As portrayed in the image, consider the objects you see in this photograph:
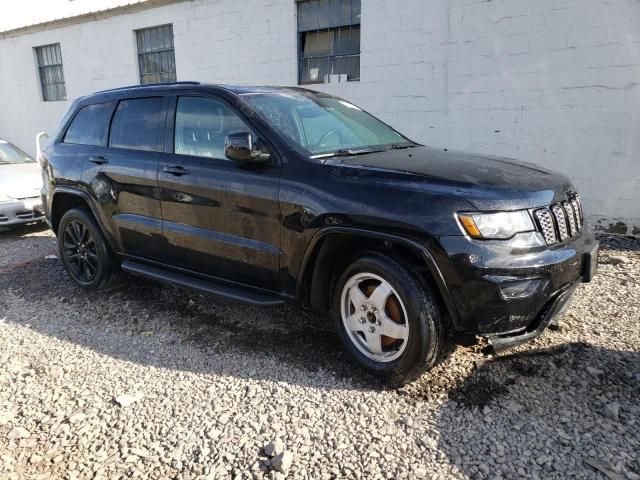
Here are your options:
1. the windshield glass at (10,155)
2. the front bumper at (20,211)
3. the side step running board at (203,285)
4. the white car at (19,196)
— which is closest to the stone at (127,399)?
the side step running board at (203,285)

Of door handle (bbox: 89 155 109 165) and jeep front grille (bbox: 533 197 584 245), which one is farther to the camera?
door handle (bbox: 89 155 109 165)

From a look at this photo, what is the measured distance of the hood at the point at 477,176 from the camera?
8.87 feet

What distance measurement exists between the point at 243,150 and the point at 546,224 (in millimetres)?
1846

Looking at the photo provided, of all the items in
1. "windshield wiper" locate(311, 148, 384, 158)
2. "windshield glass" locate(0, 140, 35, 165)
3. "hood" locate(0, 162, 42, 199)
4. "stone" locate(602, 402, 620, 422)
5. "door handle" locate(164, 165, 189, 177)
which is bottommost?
"stone" locate(602, 402, 620, 422)

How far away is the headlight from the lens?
8.65ft

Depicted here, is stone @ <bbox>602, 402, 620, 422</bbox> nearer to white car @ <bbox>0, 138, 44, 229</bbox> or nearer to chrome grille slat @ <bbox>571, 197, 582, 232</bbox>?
chrome grille slat @ <bbox>571, 197, 582, 232</bbox>

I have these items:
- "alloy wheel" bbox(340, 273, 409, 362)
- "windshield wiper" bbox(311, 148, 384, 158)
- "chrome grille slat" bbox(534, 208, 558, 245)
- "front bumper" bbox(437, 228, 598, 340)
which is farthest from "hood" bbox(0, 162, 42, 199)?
"chrome grille slat" bbox(534, 208, 558, 245)

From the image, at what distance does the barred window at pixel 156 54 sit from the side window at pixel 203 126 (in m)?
7.36

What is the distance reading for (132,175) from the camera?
4066 mm

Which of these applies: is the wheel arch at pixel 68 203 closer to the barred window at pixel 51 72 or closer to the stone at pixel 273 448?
the stone at pixel 273 448

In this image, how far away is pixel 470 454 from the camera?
8.02ft

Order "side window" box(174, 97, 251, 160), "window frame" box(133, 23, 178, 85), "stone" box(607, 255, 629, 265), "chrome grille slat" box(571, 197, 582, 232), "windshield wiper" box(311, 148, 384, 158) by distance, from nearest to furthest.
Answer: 1. "chrome grille slat" box(571, 197, 582, 232)
2. "windshield wiper" box(311, 148, 384, 158)
3. "side window" box(174, 97, 251, 160)
4. "stone" box(607, 255, 629, 265)
5. "window frame" box(133, 23, 178, 85)

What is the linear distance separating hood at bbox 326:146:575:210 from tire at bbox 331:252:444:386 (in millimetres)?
516

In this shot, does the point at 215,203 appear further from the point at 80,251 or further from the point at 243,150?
the point at 80,251
